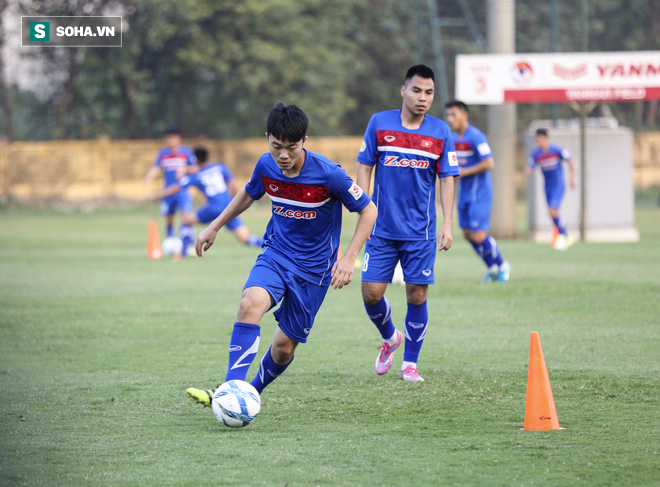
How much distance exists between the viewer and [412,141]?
7508 millimetres

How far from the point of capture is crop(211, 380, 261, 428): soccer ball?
5.69 metres

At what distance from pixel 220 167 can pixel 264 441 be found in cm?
1269

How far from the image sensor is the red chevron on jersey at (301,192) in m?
6.04

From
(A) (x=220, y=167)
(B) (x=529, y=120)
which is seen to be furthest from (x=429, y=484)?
(B) (x=529, y=120)

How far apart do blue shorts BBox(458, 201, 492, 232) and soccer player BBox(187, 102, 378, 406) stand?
22.2 feet

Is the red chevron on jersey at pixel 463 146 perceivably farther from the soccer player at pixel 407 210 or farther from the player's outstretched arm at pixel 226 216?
the player's outstretched arm at pixel 226 216

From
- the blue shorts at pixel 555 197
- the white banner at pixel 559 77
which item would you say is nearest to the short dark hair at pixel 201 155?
the white banner at pixel 559 77

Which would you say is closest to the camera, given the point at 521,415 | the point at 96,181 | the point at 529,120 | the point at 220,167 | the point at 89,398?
the point at 521,415

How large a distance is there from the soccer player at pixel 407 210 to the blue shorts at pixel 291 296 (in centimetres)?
132

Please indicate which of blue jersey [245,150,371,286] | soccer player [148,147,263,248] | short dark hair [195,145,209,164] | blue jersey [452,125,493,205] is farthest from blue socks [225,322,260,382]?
short dark hair [195,145,209,164]

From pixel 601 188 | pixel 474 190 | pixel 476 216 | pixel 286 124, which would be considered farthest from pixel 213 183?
pixel 286 124

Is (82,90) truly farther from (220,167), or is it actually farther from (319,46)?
(220,167)

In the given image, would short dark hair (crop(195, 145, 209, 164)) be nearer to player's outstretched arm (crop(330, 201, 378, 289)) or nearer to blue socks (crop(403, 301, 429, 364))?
blue socks (crop(403, 301, 429, 364))

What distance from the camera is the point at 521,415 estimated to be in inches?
239
